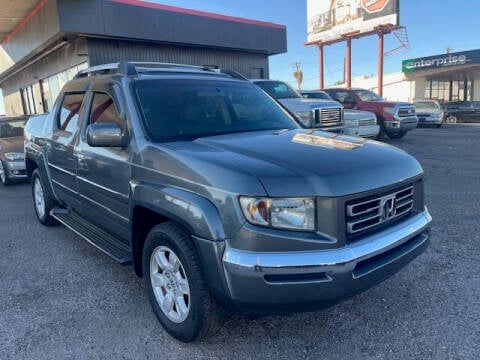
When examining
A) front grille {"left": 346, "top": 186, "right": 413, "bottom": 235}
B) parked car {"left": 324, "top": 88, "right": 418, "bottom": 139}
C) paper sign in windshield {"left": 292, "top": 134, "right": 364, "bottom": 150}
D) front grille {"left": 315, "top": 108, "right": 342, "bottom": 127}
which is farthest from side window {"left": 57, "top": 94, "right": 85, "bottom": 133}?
parked car {"left": 324, "top": 88, "right": 418, "bottom": 139}

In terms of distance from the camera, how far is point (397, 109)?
44.8ft

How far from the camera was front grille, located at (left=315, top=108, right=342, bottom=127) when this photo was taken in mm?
9961

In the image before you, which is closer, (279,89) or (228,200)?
(228,200)

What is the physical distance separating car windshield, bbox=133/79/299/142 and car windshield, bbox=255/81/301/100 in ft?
23.5

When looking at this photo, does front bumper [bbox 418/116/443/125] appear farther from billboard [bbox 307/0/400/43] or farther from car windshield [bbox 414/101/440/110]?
billboard [bbox 307/0/400/43]

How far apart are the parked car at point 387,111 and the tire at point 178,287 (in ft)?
40.5

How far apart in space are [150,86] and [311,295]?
225 cm

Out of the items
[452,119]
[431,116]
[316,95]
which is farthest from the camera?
[452,119]

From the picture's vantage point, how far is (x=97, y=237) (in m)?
3.83

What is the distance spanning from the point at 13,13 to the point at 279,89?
41.4 feet

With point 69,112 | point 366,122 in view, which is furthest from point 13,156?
point 366,122

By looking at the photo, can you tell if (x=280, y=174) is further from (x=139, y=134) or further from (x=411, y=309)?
(x=411, y=309)

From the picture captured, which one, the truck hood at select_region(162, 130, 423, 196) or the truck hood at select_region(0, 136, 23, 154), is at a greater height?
the truck hood at select_region(162, 130, 423, 196)

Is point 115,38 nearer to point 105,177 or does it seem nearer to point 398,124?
point 398,124
